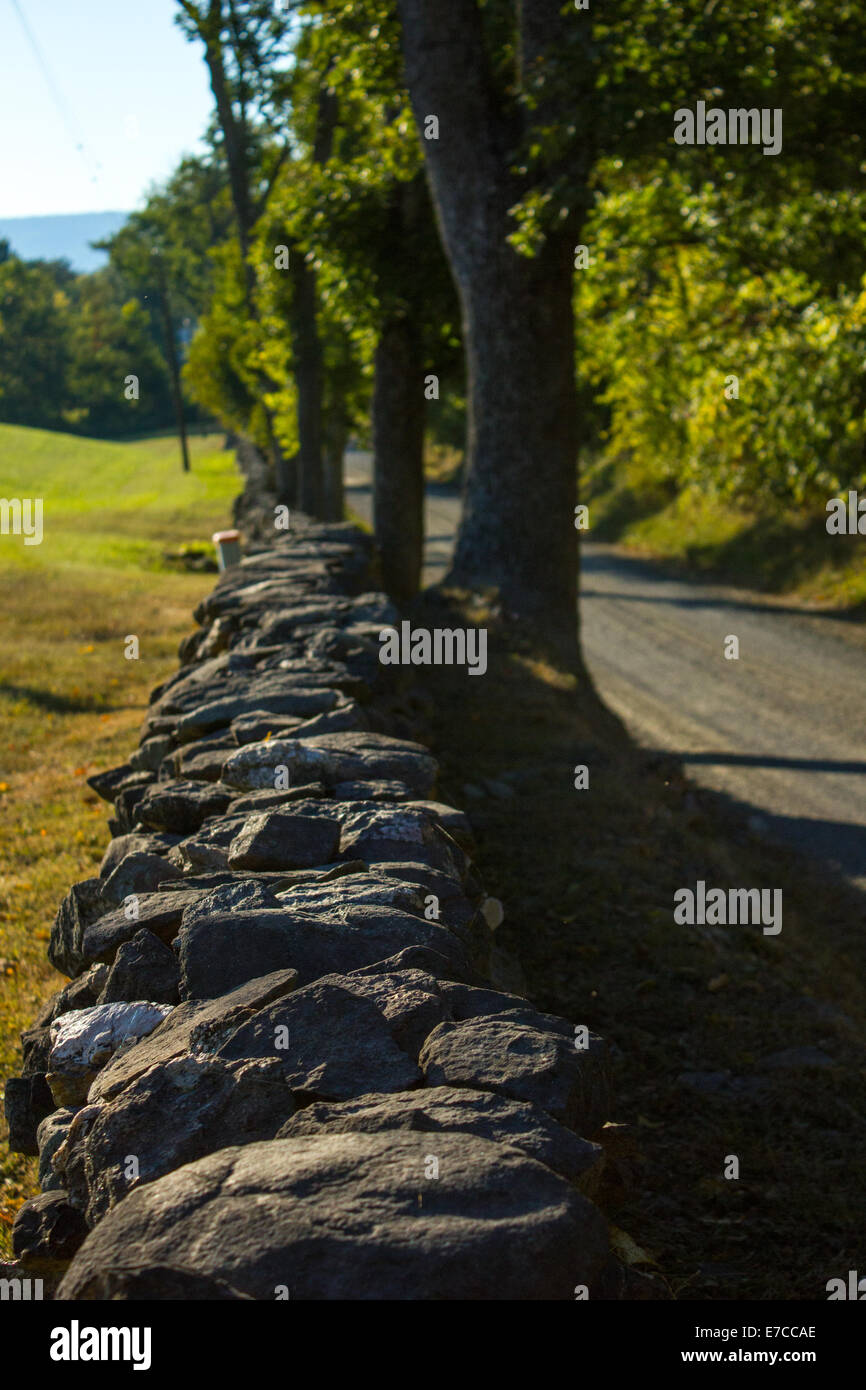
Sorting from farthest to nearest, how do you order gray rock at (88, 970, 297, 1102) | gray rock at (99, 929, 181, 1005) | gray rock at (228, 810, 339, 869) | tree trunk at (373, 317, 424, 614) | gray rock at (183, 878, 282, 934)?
tree trunk at (373, 317, 424, 614) < gray rock at (228, 810, 339, 869) < gray rock at (183, 878, 282, 934) < gray rock at (99, 929, 181, 1005) < gray rock at (88, 970, 297, 1102)

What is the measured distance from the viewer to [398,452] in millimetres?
14141

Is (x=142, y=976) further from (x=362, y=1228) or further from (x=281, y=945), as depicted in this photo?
(x=362, y=1228)

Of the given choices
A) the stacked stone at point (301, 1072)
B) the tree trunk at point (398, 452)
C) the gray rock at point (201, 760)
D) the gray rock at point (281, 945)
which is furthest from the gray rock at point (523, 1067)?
the tree trunk at point (398, 452)

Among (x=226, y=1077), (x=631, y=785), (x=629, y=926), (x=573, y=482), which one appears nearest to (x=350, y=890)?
(x=226, y=1077)

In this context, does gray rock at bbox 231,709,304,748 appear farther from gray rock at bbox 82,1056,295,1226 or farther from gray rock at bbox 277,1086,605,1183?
gray rock at bbox 277,1086,605,1183

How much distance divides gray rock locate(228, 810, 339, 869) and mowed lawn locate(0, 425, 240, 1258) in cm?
109

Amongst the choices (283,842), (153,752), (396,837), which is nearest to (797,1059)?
(396,837)

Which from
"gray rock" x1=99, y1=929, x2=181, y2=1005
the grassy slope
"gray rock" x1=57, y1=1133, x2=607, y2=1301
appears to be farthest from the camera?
the grassy slope

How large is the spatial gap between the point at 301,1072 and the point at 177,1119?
0.28m

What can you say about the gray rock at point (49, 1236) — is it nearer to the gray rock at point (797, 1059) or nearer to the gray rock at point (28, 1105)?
the gray rock at point (28, 1105)

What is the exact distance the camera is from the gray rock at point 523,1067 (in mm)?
2590

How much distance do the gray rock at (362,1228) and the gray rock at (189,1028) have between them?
49cm

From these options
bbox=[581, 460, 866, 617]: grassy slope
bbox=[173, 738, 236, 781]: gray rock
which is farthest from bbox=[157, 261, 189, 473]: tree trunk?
bbox=[173, 738, 236, 781]: gray rock

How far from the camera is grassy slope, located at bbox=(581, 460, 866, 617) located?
18.5m
